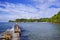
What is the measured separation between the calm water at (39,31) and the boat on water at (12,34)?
0.05 metres

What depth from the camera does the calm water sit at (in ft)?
5.49

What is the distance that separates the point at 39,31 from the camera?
5.61 ft

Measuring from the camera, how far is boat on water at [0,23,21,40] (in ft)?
5.27

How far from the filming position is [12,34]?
5.34ft

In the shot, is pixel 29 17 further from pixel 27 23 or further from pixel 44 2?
pixel 44 2

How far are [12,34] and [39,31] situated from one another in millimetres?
385

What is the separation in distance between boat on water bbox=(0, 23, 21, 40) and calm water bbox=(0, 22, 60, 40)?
51 mm

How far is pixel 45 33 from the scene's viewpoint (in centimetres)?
172

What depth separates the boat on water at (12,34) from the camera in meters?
1.61

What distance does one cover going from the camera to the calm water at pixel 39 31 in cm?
167

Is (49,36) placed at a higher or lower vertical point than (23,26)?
lower

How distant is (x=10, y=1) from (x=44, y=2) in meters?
0.49

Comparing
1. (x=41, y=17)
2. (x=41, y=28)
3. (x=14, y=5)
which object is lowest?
(x=41, y=28)

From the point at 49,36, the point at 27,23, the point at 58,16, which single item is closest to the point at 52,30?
the point at 49,36
